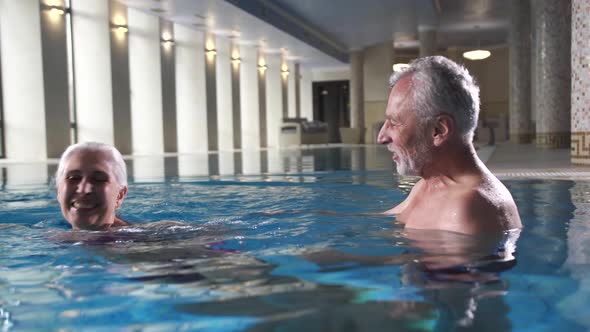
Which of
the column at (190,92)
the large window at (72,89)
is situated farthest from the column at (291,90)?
the large window at (72,89)

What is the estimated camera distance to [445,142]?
205 centimetres

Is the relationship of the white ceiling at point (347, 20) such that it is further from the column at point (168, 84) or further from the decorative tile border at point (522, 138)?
the decorative tile border at point (522, 138)

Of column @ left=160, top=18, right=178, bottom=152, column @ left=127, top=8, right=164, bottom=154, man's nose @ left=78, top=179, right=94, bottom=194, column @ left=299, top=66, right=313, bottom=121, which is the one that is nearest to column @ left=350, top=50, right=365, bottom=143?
column @ left=299, top=66, right=313, bottom=121

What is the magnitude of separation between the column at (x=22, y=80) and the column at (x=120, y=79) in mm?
2432

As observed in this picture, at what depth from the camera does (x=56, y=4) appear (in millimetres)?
12703

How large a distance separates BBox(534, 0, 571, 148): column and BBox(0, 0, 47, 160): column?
389 inches

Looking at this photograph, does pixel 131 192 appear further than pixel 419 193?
Yes

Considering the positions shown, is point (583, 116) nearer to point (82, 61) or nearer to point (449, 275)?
point (449, 275)

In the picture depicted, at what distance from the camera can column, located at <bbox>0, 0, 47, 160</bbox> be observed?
1216 centimetres

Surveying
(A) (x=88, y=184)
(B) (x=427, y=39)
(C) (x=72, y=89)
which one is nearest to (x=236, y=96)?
(B) (x=427, y=39)

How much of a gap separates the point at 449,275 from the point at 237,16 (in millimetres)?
14591

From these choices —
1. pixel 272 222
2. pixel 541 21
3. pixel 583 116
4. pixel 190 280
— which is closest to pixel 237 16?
pixel 541 21

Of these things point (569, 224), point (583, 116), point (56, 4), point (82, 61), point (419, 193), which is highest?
point (56, 4)

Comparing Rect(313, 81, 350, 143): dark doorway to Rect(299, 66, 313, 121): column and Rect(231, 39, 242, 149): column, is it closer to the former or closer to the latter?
Rect(299, 66, 313, 121): column
